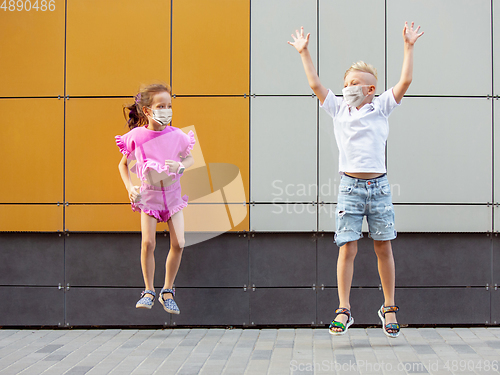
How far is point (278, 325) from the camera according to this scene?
493 cm

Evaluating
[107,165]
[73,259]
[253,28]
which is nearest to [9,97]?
[107,165]

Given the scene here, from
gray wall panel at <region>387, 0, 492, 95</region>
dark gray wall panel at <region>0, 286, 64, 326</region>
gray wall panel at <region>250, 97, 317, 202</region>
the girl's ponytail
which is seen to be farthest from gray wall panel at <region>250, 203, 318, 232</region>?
dark gray wall panel at <region>0, 286, 64, 326</region>

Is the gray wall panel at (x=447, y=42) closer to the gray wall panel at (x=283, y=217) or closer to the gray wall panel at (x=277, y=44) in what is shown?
the gray wall panel at (x=277, y=44)

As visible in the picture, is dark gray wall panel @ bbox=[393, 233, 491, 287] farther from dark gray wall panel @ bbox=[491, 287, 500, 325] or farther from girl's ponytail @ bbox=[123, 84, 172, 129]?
girl's ponytail @ bbox=[123, 84, 172, 129]

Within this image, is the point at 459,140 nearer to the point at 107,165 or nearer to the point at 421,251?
the point at 421,251

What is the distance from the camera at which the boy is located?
3859 millimetres

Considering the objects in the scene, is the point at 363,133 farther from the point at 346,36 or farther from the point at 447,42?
the point at 447,42

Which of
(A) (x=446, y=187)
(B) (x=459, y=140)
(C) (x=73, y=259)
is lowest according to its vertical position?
(C) (x=73, y=259)

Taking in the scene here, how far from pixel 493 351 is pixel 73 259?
3991 mm

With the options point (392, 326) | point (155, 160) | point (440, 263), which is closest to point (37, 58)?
point (155, 160)

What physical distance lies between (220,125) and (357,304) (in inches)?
90.4

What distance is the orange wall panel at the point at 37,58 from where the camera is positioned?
5.04 metres

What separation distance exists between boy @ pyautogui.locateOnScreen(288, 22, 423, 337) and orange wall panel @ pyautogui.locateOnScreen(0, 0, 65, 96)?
8.62ft

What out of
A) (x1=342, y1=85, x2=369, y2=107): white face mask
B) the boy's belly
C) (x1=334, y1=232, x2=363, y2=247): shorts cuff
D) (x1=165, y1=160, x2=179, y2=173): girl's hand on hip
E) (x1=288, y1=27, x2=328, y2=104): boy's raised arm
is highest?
(x1=288, y1=27, x2=328, y2=104): boy's raised arm
